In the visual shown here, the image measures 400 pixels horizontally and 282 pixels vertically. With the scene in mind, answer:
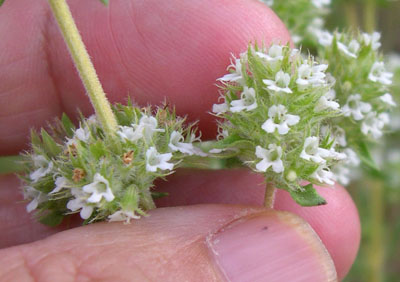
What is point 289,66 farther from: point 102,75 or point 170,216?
point 102,75

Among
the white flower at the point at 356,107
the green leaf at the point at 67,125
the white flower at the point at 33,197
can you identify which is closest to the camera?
the white flower at the point at 33,197

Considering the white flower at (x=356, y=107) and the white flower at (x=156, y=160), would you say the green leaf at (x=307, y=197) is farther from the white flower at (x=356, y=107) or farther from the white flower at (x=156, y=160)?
the white flower at (x=356, y=107)

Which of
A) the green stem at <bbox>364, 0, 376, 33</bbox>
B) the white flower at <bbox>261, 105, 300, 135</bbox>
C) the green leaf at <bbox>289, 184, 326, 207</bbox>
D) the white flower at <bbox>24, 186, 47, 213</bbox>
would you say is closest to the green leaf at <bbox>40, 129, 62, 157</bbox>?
the white flower at <bbox>24, 186, 47, 213</bbox>

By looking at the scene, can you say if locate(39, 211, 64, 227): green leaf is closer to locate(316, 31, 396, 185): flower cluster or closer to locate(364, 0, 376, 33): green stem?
locate(316, 31, 396, 185): flower cluster

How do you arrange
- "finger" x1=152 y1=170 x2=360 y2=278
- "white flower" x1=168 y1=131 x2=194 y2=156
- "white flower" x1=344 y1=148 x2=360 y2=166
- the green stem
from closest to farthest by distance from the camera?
"white flower" x1=168 y1=131 x2=194 y2=156, "white flower" x1=344 y1=148 x2=360 y2=166, "finger" x1=152 y1=170 x2=360 y2=278, the green stem

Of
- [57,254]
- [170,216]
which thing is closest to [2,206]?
[57,254]

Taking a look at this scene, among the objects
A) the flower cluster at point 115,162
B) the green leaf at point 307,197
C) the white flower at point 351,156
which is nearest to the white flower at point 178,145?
the flower cluster at point 115,162

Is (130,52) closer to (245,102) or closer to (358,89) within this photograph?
(245,102)
